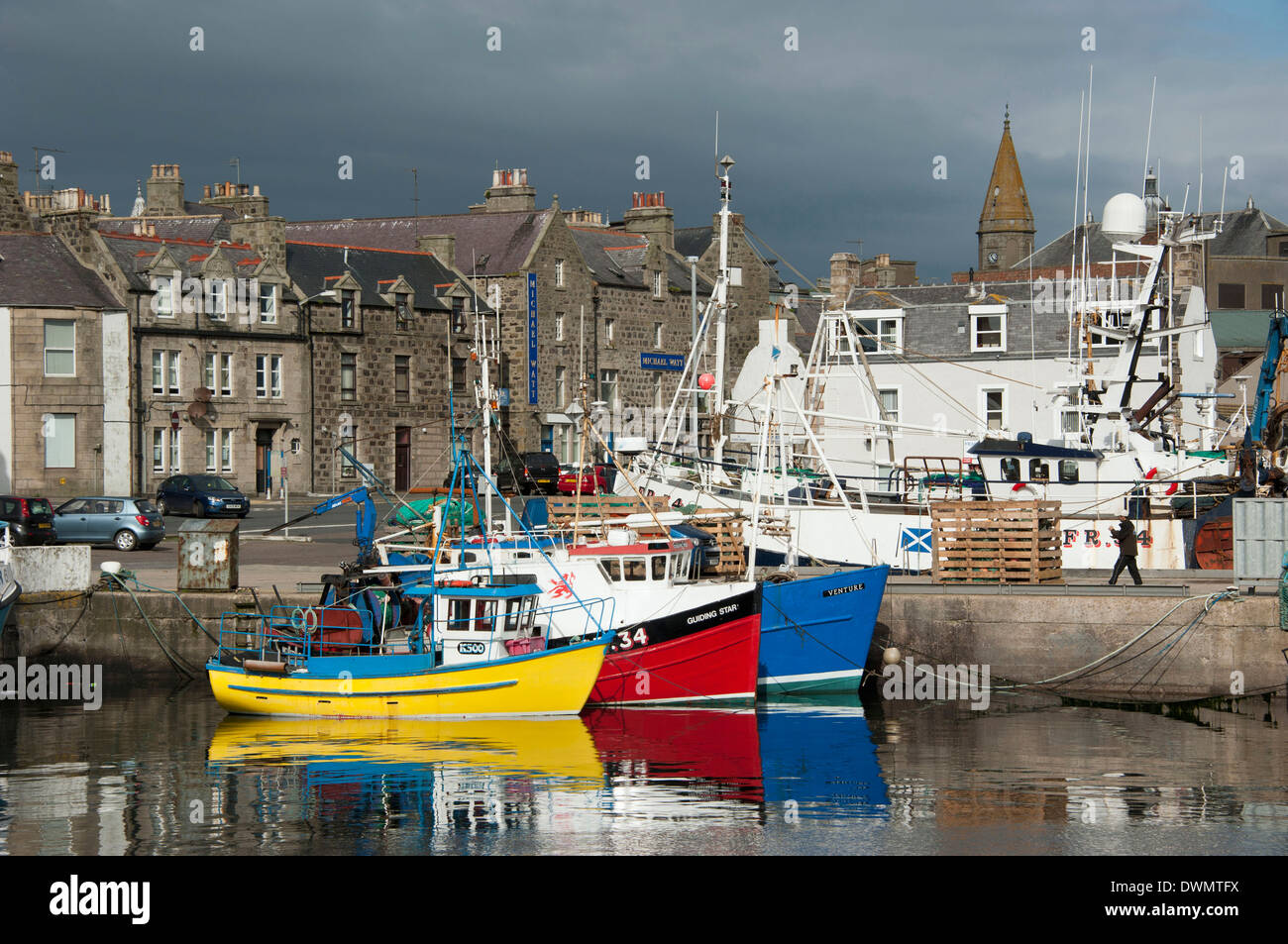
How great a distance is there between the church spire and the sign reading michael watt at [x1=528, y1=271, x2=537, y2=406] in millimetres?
46882

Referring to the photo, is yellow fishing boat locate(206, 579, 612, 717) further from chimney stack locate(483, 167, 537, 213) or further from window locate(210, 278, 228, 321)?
chimney stack locate(483, 167, 537, 213)

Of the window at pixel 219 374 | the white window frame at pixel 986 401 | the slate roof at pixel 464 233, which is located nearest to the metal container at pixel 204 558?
the white window frame at pixel 986 401

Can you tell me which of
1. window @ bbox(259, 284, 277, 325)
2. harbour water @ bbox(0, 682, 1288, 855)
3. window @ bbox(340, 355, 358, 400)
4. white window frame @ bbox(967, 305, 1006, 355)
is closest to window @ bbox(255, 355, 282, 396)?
window @ bbox(259, 284, 277, 325)

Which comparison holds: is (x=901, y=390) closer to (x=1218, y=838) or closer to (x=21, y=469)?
(x=21, y=469)

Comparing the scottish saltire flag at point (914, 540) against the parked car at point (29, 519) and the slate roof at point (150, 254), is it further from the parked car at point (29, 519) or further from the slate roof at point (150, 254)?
the slate roof at point (150, 254)

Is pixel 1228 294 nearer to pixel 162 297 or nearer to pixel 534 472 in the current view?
pixel 534 472

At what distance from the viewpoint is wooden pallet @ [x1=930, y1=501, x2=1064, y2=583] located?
2580 centimetres

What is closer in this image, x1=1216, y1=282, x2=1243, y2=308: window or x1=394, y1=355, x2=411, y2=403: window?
x1=394, y1=355, x2=411, y2=403: window

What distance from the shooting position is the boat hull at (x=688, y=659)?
2327 centimetres

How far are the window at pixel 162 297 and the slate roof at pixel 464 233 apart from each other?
1262 cm

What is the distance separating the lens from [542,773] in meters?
19.2
